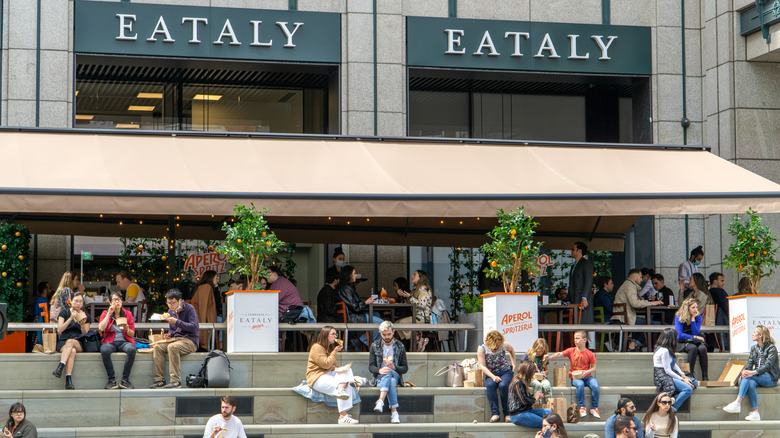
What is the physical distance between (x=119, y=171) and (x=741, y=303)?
27.6 feet

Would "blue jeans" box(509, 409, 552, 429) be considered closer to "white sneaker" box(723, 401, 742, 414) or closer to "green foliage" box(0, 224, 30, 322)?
"white sneaker" box(723, 401, 742, 414)

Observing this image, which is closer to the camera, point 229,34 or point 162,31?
point 162,31

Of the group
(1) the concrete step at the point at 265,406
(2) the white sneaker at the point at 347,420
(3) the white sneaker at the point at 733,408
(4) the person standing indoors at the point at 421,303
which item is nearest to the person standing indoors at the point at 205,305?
(1) the concrete step at the point at 265,406

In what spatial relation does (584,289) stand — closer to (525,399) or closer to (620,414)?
(525,399)

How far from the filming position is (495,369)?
43.1ft

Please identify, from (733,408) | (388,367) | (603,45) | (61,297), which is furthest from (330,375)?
(603,45)

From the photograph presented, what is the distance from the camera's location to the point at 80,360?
509 inches

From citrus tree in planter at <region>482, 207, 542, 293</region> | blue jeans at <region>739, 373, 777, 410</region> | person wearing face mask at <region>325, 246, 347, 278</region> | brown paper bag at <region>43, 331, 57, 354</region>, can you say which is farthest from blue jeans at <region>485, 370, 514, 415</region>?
brown paper bag at <region>43, 331, 57, 354</region>

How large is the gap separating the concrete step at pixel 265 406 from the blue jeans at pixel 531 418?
0.55 m

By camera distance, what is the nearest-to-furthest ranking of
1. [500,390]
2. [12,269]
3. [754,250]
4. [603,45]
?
[500,390]
[754,250]
[12,269]
[603,45]

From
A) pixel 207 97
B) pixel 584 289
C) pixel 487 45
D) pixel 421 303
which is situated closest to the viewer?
pixel 421 303

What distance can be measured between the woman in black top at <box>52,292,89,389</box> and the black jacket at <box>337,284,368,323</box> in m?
3.62

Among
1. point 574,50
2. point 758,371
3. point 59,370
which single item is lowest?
point 758,371

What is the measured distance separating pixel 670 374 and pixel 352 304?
4.31 meters
